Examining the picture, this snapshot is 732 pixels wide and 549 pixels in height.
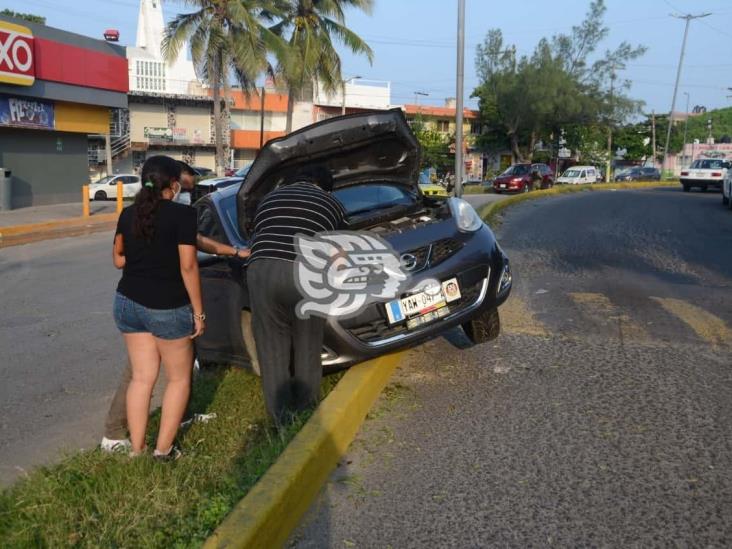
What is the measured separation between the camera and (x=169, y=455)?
358cm

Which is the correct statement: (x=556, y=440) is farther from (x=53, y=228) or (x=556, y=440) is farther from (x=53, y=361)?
(x=53, y=228)

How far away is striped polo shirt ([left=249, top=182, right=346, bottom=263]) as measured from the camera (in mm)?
3709

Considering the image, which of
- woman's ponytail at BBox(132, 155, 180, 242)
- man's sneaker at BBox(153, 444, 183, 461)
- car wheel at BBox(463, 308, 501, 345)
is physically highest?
woman's ponytail at BBox(132, 155, 180, 242)

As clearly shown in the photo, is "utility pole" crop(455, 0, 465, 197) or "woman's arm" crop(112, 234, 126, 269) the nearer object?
"woman's arm" crop(112, 234, 126, 269)

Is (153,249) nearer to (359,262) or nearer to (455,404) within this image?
(359,262)

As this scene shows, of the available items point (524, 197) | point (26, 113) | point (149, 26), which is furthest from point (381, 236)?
point (149, 26)

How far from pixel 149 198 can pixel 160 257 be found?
29 centimetres

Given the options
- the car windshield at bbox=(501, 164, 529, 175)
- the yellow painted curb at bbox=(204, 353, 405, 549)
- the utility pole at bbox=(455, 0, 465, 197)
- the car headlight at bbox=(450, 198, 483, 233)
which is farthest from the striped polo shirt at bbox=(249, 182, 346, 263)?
the car windshield at bbox=(501, 164, 529, 175)

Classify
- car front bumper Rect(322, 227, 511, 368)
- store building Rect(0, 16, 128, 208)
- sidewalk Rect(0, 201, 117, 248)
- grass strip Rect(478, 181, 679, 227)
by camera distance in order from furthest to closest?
store building Rect(0, 16, 128, 208)
sidewalk Rect(0, 201, 117, 248)
grass strip Rect(478, 181, 679, 227)
car front bumper Rect(322, 227, 511, 368)

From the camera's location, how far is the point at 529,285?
8109 mm

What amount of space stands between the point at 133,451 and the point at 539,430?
2.13 meters

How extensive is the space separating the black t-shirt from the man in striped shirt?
0.44 metres

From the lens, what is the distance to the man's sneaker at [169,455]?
3.52m

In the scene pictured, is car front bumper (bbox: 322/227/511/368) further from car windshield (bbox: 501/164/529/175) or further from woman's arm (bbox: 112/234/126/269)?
car windshield (bbox: 501/164/529/175)
